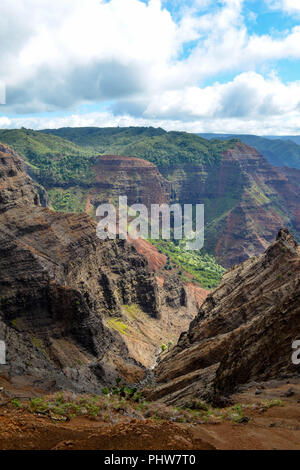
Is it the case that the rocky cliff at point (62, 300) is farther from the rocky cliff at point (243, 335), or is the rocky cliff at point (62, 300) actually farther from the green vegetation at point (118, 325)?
the rocky cliff at point (243, 335)

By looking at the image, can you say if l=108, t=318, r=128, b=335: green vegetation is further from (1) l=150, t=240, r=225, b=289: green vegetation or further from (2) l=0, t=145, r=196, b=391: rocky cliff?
(1) l=150, t=240, r=225, b=289: green vegetation

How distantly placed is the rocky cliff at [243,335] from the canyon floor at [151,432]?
7.03 metres

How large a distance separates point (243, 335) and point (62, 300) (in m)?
33.5

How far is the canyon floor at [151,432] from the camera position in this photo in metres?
14.6

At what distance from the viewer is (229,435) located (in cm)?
1661

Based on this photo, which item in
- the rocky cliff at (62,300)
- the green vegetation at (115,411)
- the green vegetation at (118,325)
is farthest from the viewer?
the green vegetation at (118,325)

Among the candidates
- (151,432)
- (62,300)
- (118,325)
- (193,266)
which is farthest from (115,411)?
(193,266)

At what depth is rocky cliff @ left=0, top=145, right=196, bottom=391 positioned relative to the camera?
167ft

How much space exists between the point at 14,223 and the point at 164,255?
115 m
